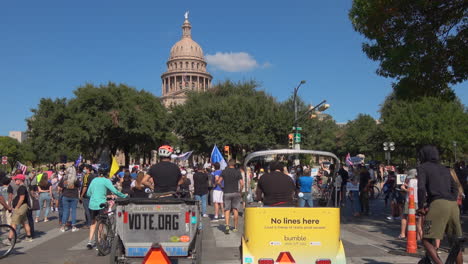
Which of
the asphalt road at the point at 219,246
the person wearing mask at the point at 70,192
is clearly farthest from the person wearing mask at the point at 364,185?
the person wearing mask at the point at 70,192

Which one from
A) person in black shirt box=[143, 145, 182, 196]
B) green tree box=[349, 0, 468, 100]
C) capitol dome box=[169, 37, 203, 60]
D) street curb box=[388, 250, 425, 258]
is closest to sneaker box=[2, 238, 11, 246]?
person in black shirt box=[143, 145, 182, 196]

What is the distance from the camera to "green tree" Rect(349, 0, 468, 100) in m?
11.7

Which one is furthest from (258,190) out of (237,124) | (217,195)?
(237,124)

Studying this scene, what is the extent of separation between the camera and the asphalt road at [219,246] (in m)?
8.18

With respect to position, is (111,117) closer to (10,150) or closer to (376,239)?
(376,239)

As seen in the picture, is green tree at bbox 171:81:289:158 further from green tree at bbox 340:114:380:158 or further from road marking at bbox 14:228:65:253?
road marking at bbox 14:228:65:253

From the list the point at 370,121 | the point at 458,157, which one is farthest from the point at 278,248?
the point at 370,121

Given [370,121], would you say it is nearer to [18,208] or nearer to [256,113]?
[256,113]

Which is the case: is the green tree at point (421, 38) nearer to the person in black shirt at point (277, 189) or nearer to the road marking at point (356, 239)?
the road marking at point (356, 239)

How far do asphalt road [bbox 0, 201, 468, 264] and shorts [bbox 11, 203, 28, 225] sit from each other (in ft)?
1.81

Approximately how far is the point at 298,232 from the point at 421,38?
27.2 ft

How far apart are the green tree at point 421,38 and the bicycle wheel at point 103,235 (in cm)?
832

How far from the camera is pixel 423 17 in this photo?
474 inches

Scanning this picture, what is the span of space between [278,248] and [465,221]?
31.8 ft
